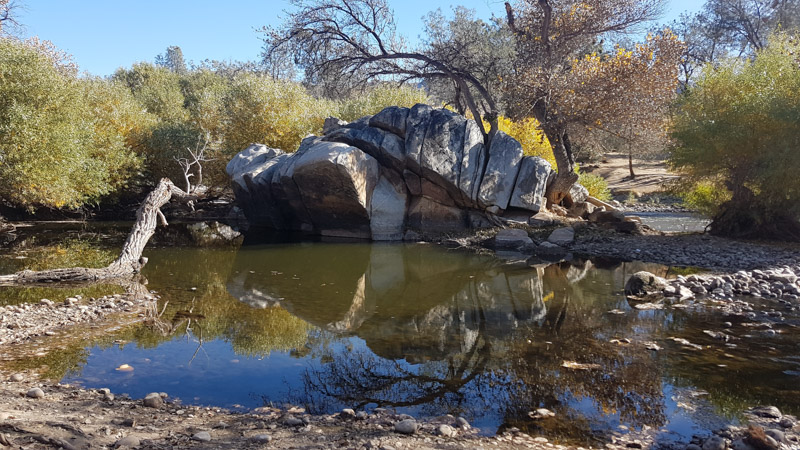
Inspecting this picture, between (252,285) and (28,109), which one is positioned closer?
(252,285)

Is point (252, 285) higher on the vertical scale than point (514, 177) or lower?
lower

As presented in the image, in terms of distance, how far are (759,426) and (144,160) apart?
90.3 ft

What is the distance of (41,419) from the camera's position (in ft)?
15.5

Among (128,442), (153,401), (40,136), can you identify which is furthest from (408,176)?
(128,442)

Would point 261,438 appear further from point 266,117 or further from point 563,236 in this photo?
point 266,117

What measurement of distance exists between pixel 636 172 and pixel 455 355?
38.4m

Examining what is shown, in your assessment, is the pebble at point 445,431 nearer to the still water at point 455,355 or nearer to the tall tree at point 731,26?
the still water at point 455,355

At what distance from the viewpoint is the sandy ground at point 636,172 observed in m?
37.9

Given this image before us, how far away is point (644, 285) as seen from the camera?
38.7ft

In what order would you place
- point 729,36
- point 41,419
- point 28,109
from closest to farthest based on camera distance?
1. point 41,419
2. point 28,109
3. point 729,36

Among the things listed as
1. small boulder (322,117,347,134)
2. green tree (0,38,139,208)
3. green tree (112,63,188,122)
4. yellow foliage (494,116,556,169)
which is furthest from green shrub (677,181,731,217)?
green tree (112,63,188,122)

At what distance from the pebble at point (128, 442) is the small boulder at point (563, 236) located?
52.0 ft

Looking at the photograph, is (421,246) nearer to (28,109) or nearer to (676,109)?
(676,109)

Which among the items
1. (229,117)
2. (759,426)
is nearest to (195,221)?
(229,117)
